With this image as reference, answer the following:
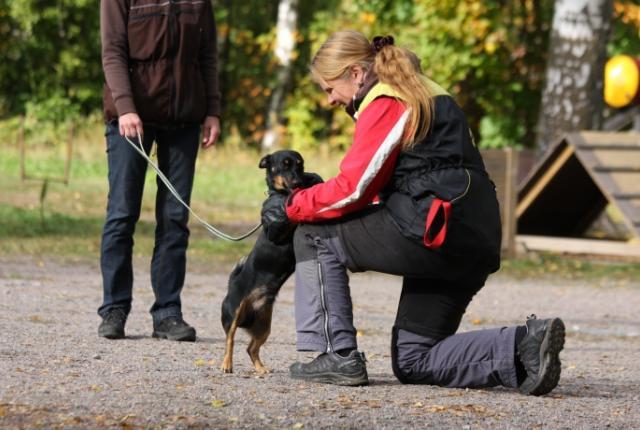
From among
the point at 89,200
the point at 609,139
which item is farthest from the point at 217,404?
the point at 89,200

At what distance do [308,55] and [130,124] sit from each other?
2984cm

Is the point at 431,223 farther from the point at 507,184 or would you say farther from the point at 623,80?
the point at 507,184

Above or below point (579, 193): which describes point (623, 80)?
above

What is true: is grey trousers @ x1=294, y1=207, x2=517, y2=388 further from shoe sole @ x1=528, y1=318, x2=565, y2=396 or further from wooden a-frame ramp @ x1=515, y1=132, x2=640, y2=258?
wooden a-frame ramp @ x1=515, y1=132, x2=640, y2=258

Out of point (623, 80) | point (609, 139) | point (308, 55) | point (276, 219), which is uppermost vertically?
point (308, 55)

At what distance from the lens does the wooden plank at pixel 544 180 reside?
13.8 m

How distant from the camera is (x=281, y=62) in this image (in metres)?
32.3

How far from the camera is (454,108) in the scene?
18.4 feet

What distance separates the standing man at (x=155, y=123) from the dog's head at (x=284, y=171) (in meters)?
1.05

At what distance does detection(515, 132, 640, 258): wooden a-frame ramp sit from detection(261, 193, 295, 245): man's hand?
7.20 m

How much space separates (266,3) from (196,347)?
113ft

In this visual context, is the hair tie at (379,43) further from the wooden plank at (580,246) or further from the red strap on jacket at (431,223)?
the wooden plank at (580,246)

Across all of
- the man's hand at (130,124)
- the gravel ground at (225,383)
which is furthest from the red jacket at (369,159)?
the man's hand at (130,124)

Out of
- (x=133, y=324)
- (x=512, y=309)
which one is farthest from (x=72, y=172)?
(x=133, y=324)
